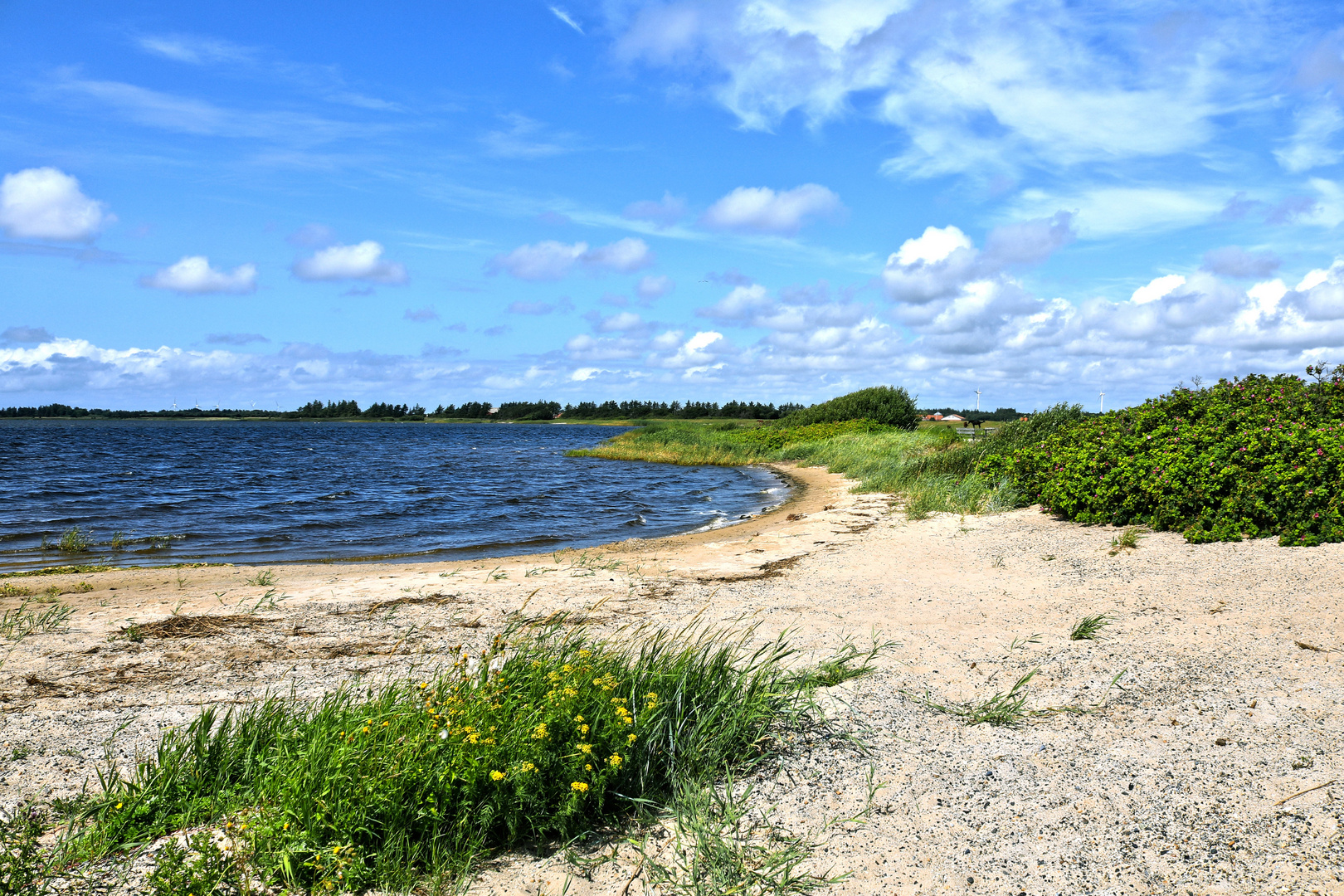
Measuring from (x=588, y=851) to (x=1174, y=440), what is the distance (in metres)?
12.1

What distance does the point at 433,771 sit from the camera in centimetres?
344

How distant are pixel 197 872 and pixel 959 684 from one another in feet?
15.8

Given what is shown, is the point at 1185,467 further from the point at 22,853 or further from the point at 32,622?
the point at 32,622

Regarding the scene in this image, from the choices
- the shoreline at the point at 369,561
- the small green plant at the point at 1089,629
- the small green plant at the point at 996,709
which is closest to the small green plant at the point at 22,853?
the small green plant at the point at 996,709

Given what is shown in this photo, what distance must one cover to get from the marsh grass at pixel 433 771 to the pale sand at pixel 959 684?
28cm

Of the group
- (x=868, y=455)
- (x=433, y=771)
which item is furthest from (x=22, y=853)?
(x=868, y=455)

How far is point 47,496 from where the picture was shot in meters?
24.0

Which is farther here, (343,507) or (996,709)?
(343,507)

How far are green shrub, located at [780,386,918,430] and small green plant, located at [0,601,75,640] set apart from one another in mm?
44795

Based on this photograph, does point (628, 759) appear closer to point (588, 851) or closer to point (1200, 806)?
point (588, 851)

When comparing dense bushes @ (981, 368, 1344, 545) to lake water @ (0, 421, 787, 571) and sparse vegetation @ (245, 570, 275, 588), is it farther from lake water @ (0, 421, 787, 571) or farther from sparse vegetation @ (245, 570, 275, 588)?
sparse vegetation @ (245, 570, 275, 588)

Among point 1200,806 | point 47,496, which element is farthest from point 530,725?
point 47,496

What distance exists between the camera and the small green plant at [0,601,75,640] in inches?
277

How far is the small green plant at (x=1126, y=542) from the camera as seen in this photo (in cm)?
1026
